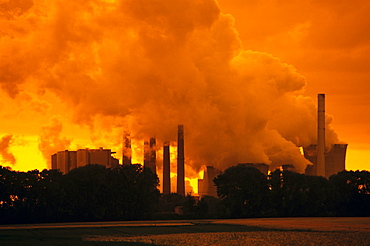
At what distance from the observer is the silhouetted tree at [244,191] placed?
13938 centimetres

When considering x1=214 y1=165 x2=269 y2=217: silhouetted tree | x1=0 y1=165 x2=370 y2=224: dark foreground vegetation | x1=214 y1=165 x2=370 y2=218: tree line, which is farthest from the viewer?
x1=214 y1=165 x2=269 y2=217: silhouetted tree

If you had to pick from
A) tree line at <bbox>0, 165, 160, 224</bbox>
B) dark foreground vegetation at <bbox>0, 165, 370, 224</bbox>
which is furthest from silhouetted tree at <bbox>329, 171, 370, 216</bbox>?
tree line at <bbox>0, 165, 160, 224</bbox>

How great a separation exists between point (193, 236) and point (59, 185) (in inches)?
2338

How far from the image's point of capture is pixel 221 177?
150 m

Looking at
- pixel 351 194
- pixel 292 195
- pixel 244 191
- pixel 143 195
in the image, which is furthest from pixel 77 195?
pixel 351 194

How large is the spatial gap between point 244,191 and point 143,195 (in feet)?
69.4

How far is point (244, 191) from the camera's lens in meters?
143

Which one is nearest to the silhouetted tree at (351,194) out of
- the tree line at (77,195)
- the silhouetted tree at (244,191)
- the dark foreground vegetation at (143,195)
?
the dark foreground vegetation at (143,195)

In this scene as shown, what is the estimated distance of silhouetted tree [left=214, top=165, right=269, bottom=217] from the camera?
13938cm

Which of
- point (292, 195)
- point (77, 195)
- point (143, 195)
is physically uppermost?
point (77, 195)

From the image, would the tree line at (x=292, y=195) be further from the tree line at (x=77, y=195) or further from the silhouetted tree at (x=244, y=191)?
the tree line at (x=77, y=195)

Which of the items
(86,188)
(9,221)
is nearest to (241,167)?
(86,188)

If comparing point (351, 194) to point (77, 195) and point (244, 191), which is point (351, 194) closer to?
point (244, 191)

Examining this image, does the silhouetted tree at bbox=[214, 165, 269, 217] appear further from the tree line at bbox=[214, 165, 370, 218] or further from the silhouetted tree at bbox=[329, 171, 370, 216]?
the silhouetted tree at bbox=[329, 171, 370, 216]
